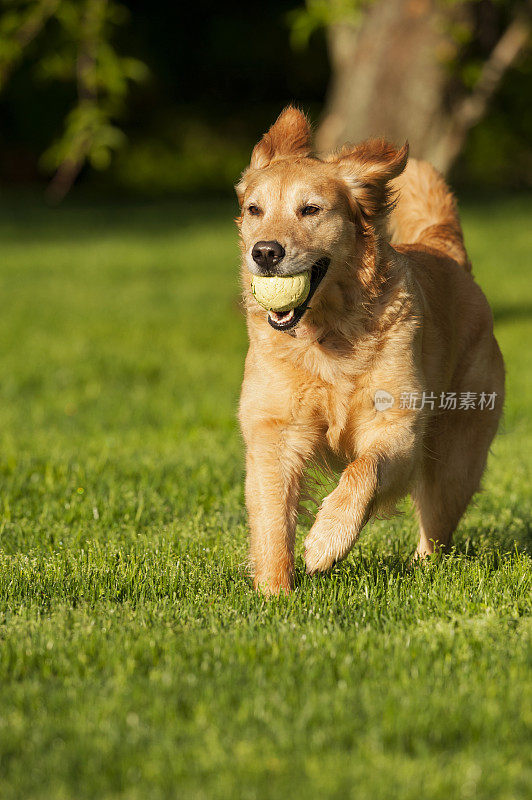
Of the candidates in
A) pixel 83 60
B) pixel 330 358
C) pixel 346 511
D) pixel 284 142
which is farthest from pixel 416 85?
pixel 346 511

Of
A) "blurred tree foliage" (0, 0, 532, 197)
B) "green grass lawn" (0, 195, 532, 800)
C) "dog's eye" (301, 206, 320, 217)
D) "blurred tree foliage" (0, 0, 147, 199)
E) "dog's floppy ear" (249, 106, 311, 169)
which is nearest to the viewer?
"green grass lawn" (0, 195, 532, 800)

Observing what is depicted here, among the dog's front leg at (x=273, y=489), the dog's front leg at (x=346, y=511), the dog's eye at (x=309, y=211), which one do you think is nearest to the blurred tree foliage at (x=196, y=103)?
the dog's eye at (x=309, y=211)

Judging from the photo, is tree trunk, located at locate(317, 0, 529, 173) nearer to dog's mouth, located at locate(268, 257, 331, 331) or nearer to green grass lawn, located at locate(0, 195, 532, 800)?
green grass lawn, located at locate(0, 195, 532, 800)

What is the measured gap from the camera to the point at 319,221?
4320 millimetres

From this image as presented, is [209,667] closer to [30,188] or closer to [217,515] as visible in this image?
[217,515]

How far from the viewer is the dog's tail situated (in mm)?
5566

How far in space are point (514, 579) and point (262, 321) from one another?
4.73ft

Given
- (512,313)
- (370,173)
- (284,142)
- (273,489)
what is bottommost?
(273,489)

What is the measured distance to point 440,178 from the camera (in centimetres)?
568

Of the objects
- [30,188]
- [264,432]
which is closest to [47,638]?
[264,432]

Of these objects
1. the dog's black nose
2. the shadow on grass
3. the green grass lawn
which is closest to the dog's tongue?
the dog's black nose

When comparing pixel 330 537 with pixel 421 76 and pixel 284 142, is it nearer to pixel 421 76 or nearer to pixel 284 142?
pixel 284 142

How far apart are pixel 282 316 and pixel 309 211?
45 centimetres

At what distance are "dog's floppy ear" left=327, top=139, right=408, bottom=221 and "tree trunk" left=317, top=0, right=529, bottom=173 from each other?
736 centimetres
